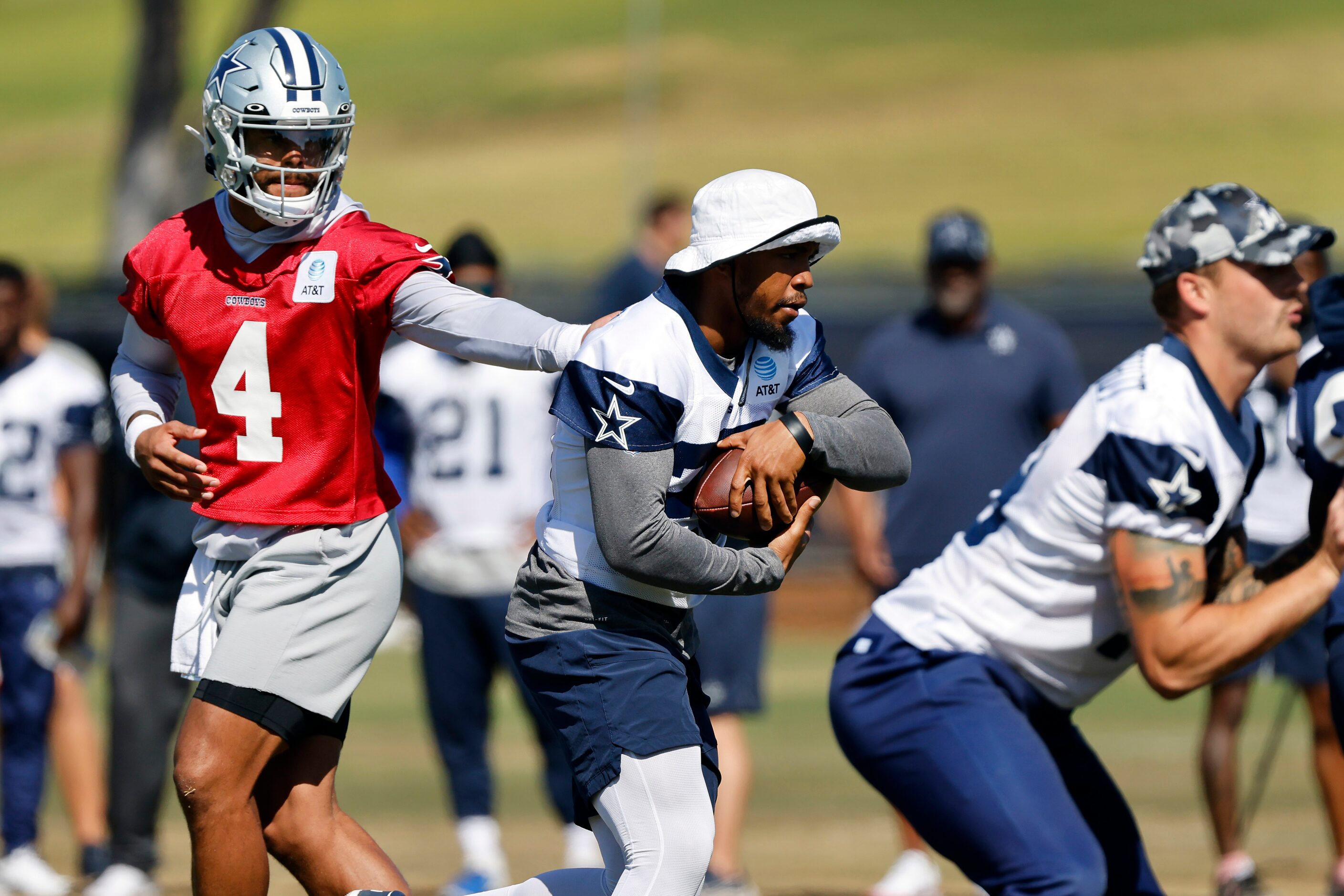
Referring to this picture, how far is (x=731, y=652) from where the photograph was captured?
675 centimetres

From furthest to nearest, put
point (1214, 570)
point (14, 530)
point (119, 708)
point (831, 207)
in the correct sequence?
1. point (831, 207)
2. point (14, 530)
3. point (119, 708)
4. point (1214, 570)

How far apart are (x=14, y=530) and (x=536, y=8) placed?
58.6 meters

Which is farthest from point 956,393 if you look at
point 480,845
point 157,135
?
point 157,135

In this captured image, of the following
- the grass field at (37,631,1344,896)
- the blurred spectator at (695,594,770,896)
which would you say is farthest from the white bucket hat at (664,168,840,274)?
the grass field at (37,631,1344,896)

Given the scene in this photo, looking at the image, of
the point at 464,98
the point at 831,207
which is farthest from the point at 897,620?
the point at 464,98

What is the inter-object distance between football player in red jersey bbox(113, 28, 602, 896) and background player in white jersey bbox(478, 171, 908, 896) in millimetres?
317

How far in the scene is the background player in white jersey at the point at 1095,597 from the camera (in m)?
3.85

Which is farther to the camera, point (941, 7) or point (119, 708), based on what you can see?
point (941, 7)

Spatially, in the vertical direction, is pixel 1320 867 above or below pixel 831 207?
above

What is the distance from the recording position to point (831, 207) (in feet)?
143

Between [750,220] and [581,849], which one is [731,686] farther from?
[750,220]

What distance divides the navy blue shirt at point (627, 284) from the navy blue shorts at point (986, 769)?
374 cm

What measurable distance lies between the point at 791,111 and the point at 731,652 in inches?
1862

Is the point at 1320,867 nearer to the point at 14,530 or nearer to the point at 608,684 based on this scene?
the point at 608,684
